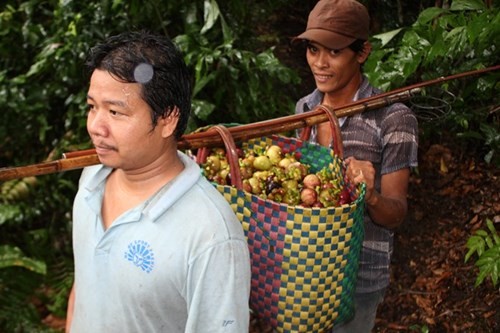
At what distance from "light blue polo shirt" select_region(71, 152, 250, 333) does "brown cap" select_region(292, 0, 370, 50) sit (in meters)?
1.02

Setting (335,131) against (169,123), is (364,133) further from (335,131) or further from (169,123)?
(169,123)

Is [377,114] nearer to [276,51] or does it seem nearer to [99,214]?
[99,214]

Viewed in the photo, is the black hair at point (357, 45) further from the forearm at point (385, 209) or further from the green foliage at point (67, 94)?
the green foliage at point (67, 94)

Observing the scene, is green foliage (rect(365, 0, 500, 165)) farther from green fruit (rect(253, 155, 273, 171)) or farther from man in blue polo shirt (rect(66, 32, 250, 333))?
man in blue polo shirt (rect(66, 32, 250, 333))

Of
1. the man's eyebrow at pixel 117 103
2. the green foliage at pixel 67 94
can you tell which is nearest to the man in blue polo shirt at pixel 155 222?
the man's eyebrow at pixel 117 103

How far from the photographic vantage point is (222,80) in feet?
14.6

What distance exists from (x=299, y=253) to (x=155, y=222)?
54cm

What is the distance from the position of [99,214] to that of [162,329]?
1.08 feet

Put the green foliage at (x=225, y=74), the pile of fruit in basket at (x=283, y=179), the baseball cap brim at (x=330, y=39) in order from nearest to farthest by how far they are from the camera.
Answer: the pile of fruit in basket at (x=283, y=179)
the baseball cap brim at (x=330, y=39)
the green foliage at (x=225, y=74)

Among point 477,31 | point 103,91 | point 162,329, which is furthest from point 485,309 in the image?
point 103,91

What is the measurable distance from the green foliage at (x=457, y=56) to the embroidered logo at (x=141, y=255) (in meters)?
1.44

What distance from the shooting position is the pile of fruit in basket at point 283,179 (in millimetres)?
1986

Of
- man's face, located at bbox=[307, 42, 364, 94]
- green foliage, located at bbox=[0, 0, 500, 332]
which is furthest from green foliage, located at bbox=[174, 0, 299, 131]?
man's face, located at bbox=[307, 42, 364, 94]

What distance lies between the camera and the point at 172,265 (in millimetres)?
1423
